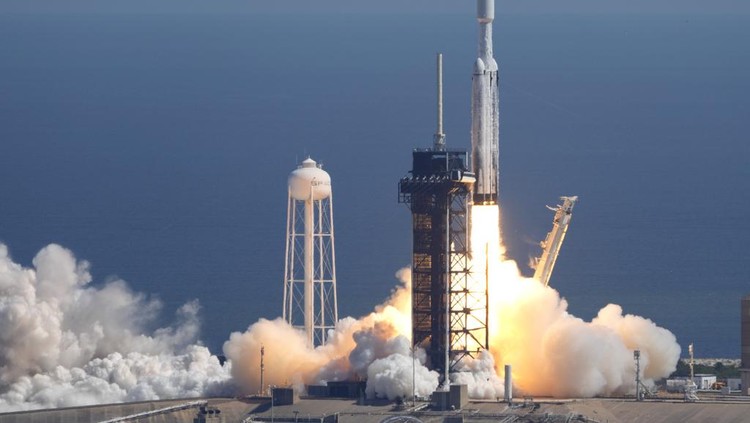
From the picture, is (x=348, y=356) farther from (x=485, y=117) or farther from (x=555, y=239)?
(x=485, y=117)

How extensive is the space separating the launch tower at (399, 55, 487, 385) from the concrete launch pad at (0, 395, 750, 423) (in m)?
4.75

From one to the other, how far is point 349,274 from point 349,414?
80593 mm

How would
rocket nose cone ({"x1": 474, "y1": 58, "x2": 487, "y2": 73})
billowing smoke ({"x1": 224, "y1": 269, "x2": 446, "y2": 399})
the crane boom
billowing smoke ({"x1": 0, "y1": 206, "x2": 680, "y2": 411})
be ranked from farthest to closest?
1. the crane boom
2. rocket nose cone ({"x1": 474, "y1": 58, "x2": 487, "y2": 73})
3. billowing smoke ({"x1": 0, "y1": 206, "x2": 680, "y2": 411})
4. billowing smoke ({"x1": 224, "y1": 269, "x2": 446, "y2": 399})

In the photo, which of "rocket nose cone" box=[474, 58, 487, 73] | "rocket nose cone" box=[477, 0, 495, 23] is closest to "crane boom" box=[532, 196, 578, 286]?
"rocket nose cone" box=[474, 58, 487, 73]

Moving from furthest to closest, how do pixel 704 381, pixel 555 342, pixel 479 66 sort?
pixel 704 381 < pixel 479 66 < pixel 555 342

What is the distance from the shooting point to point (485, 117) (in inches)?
4705

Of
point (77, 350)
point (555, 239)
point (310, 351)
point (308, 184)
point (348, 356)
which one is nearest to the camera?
point (348, 356)

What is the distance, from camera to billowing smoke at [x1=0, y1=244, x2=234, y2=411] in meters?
127

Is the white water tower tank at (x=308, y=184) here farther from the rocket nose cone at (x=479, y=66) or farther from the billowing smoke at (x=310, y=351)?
the rocket nose cone at (x=479, y=66)

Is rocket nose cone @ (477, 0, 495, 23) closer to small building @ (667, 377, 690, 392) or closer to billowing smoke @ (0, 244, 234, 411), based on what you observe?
Result: small building @ (667, 377, 690, 392)

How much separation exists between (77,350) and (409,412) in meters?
26.6

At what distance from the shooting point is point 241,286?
624 ft

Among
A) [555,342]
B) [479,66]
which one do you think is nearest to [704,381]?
[555,342]

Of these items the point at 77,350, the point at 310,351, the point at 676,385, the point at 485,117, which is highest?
the point at 485,117
